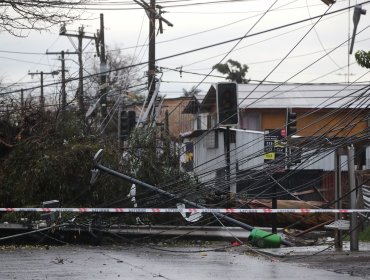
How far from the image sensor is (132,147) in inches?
709

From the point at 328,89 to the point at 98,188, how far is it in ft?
89.4

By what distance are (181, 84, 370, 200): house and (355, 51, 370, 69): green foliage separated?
2.00 feet

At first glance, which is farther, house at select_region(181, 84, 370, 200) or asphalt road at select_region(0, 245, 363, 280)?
house at select_region(181, 84, 370, 200)

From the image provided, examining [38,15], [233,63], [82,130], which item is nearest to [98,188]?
[82,130]

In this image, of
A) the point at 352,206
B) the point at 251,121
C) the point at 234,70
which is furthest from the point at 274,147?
the point at 234,70

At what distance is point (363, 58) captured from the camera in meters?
14.5

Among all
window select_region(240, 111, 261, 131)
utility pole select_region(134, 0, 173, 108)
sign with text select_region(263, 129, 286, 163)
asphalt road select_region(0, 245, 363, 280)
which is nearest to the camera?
asphalt road select_region(0, 245, 363, 280)

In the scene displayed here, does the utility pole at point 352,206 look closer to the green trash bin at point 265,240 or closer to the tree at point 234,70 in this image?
the green trash bin at point 265,240

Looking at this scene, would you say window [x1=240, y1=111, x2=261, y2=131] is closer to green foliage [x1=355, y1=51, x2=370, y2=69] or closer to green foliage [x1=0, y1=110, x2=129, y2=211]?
green foliage [x1=0, y1=110, x2=129, y2=211]

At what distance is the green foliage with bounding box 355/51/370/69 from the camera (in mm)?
14375

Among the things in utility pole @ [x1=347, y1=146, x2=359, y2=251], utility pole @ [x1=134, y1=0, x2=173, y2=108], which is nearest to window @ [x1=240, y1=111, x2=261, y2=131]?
utility pole @ [x1=134, y1=0, x2=173, y2=108]

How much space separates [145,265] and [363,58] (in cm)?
702

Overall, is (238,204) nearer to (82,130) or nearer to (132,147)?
(132,147)

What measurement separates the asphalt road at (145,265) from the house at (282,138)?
76.8 inches
